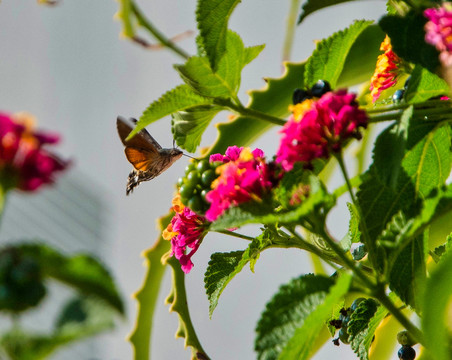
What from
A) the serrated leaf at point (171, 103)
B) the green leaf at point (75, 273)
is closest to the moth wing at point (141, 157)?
the serrated leaf at point (171, 103)

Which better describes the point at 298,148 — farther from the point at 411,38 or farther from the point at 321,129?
the point at 411,38

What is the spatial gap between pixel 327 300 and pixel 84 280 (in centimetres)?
15

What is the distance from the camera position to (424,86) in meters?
0.53

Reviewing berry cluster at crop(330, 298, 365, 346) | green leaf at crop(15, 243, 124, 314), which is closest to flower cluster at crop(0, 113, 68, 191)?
green leaf at crop(15, 243, 124, 314)

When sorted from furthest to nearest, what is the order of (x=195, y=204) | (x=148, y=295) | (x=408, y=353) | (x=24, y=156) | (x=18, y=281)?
(x=148, y=295) < (x=408, y=353) < (x=195, y=204) < (x=24, y=156) < (x=18, y=281)

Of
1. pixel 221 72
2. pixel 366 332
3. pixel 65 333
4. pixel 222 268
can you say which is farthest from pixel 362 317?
pixel 65 333

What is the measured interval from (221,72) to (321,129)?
4.5 inches

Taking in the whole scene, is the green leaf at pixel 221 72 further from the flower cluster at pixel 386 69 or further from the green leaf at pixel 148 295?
the green leaf at pixel 148 295

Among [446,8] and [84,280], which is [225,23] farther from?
[84,280]

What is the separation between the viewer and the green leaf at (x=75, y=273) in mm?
289

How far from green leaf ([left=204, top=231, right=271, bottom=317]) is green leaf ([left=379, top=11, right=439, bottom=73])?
17cm

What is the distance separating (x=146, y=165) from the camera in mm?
670

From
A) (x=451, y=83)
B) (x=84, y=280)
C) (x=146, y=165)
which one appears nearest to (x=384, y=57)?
(x=451, y=83)

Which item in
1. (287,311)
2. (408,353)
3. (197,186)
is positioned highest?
(197,186)
